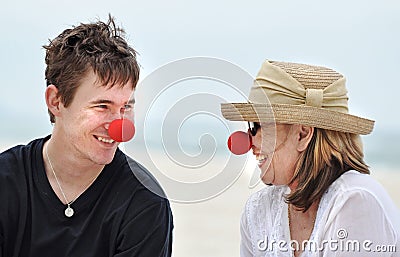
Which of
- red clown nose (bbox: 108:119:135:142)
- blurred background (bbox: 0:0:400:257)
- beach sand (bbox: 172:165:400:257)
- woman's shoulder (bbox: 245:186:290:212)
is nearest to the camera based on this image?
red clown nose (bbox: 108:119:135:142)

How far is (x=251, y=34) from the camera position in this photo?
412cm

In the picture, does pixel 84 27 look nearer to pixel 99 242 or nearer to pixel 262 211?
pixel 99 242

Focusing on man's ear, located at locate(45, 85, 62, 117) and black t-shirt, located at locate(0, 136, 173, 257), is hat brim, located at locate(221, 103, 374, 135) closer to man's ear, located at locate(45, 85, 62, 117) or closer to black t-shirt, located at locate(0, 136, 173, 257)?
black t-shirt, located at locate(0, 136, 173, 257)

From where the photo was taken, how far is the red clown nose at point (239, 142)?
1.27 metres

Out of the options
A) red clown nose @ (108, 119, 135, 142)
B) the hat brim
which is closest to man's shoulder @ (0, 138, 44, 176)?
red clown nose @ (108, 119, 135, 142)

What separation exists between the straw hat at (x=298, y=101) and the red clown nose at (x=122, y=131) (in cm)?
18

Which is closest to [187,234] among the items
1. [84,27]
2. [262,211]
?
[262,211]

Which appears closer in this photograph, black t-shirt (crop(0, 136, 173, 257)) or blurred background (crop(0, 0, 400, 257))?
black t-shirt (crop(0, 136, 173, 257))

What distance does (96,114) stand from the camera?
131 centimetres

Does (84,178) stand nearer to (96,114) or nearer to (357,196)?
(96,114)

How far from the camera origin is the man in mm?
1322

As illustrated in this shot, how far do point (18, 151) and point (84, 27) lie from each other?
30 cm

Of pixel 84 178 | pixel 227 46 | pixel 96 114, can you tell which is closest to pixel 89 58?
pixel 96 114

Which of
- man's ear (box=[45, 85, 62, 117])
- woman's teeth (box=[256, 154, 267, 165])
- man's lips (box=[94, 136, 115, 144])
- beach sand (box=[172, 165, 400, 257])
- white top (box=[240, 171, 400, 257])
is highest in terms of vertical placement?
man's ear (box=[45, 85, 62, 117])
